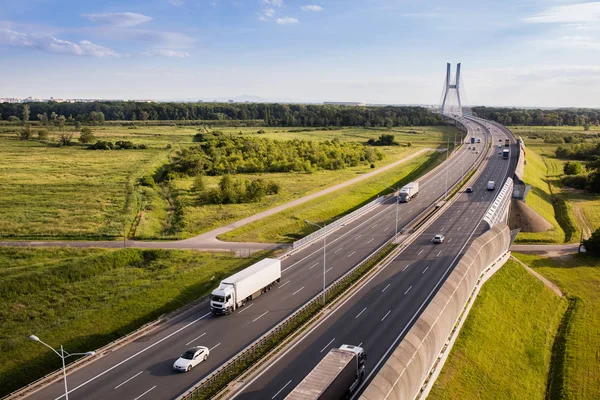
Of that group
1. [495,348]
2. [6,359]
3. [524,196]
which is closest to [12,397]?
[6,359]

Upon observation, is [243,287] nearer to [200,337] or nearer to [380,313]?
[200,337]

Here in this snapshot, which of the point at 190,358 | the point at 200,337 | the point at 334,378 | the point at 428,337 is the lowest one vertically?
the point at 200,337

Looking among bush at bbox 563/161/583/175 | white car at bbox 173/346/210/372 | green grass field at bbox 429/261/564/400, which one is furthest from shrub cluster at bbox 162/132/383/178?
white car at bbox 173/346/210/372

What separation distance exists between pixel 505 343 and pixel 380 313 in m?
12.7

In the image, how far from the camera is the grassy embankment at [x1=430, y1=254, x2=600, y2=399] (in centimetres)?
3597

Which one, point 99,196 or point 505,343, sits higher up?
point 99,196

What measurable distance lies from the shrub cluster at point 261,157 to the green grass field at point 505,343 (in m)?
71.6

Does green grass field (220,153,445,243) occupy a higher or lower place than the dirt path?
higher

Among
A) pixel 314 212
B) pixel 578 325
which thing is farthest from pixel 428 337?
pixel 314 212

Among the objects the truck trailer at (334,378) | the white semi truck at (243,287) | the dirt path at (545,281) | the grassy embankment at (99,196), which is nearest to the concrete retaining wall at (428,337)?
the truck trailer at (334,378)

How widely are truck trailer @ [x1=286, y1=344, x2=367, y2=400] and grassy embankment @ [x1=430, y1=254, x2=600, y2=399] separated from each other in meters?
7.73

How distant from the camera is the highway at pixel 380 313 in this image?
98.4ft

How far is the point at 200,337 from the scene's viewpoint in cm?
3512

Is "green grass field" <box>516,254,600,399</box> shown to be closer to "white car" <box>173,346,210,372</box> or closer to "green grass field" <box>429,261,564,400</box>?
"green grass field" <box>429,261,564,400</box>
